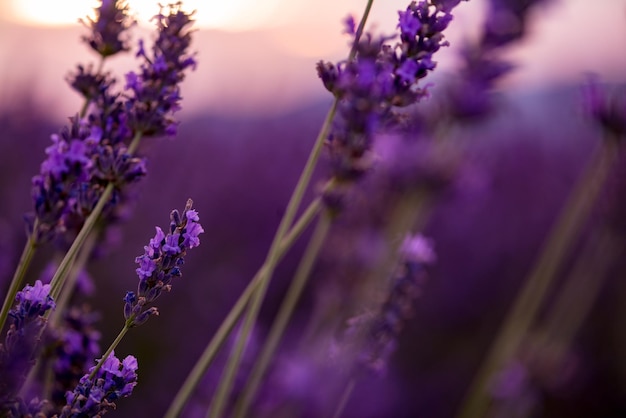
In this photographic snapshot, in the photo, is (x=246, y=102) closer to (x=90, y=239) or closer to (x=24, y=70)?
(x=24, y=70)

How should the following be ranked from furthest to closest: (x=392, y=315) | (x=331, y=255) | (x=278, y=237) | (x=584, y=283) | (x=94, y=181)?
(x=584, y=283), (x=331, y=255), (x=392, y=315), (x=278, y=237), (x=94, y=181)

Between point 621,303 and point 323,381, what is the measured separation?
335cm

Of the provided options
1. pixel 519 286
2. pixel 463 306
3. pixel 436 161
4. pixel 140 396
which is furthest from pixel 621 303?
pixel 140 396

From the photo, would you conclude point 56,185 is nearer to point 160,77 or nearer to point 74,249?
point 74,249

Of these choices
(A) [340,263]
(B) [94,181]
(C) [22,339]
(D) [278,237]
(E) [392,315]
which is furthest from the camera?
(A) [340,263]

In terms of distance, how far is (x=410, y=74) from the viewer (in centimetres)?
112

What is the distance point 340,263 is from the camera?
2.44 meters

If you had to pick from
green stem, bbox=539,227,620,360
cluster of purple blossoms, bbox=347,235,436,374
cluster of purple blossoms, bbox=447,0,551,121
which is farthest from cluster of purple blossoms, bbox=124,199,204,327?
green stem, bbox=539,227,620,360

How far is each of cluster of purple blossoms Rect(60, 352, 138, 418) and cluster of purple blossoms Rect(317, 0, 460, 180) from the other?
50cm

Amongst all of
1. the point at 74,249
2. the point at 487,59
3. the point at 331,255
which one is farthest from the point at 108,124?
the point at 487,59

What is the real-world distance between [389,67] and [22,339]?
0.61 m

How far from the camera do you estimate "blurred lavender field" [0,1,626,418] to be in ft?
8.04

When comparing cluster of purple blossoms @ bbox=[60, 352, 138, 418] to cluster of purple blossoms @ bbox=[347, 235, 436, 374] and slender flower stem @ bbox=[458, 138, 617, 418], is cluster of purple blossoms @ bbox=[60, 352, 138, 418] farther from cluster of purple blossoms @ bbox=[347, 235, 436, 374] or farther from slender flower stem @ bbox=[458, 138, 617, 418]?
slender flower stem @ bbox=[458, 138, 617, 418]

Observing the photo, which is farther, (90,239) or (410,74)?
(90,239)
